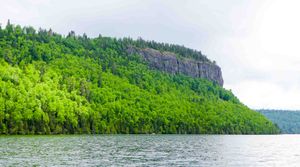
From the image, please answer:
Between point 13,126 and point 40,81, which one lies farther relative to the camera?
point 40,81

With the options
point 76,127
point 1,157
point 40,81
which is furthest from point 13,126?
point 1,157

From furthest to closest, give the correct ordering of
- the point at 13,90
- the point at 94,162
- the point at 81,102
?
the point at 81,102 < the point at 13,90 < the point at 94,162

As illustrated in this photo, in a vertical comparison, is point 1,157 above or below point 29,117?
below

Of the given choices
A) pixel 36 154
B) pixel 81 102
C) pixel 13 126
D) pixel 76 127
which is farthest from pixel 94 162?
pixel 81 102

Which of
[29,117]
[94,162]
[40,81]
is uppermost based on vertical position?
[40,81]

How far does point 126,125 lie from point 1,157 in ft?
437

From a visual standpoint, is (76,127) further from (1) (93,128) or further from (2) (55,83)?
(2) (55,83)

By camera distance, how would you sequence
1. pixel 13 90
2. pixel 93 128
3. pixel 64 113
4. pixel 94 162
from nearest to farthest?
pixel 94 162
pixel 13 90
pixel 64 113
pixel 93 128

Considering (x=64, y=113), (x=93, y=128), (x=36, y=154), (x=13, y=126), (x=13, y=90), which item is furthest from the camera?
(x=93, y=128)

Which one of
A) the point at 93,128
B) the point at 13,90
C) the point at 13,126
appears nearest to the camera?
the point at 13,126

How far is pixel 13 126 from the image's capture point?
135750mm

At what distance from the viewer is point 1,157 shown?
5966 centimetres

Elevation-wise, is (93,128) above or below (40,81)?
below

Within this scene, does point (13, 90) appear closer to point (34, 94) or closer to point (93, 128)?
point (34, 94)
